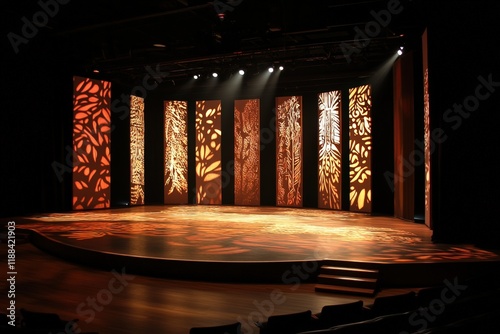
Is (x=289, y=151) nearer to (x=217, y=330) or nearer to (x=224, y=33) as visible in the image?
(x=224, y=33)

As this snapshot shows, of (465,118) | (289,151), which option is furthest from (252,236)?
(289,151)

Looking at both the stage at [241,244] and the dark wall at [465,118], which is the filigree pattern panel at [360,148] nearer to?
the stage at [241,244]

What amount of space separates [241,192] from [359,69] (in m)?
4.83

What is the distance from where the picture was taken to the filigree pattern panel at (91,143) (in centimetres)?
1121

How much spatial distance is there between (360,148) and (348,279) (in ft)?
20.8

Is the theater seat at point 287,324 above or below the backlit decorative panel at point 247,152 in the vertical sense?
below

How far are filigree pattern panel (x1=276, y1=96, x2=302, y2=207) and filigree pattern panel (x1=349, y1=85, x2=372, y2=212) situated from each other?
1.66 meters

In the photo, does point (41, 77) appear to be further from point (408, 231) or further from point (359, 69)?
point (408, 231)

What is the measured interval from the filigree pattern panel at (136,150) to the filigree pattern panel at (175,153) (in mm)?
728

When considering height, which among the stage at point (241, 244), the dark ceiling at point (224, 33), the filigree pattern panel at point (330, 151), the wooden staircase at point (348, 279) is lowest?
the wooden staircase at point (348, 279)

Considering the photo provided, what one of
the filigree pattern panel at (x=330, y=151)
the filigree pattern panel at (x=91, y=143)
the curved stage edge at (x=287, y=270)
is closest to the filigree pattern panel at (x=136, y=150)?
the filigree pattern panel at (x=91, y=143)

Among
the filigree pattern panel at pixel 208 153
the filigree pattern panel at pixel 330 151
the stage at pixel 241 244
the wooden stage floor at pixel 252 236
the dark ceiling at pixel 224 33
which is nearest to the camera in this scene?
the stage at pixel 241 244

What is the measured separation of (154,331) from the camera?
3521 millimetres

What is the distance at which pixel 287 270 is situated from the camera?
5.09m
